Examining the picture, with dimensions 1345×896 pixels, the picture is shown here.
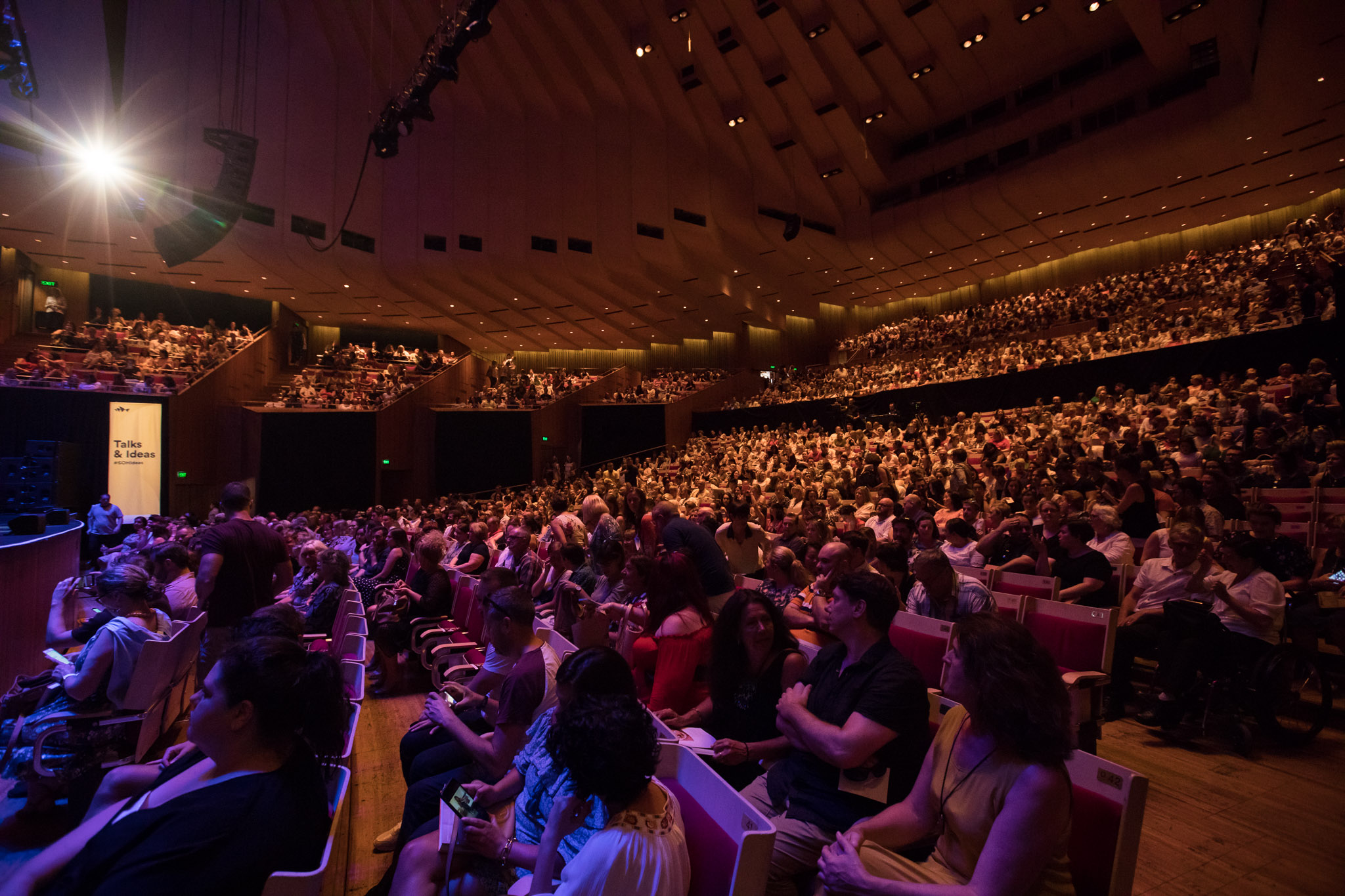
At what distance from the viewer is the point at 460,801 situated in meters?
1.61

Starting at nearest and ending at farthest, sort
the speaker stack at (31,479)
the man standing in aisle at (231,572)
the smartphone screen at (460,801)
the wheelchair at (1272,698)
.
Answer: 1. the smartphone screen at (460,801)
2. the wheelchair at (1272,698)
3. the man standing in aisle at (231,572)
4. the speaker stack at (31,479)

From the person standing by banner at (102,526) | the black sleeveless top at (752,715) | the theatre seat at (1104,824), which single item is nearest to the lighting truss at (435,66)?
the person standing by banner at (102,526)

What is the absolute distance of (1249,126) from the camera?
→ 39.5 ft

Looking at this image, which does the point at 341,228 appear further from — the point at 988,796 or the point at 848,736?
the point at 988,796

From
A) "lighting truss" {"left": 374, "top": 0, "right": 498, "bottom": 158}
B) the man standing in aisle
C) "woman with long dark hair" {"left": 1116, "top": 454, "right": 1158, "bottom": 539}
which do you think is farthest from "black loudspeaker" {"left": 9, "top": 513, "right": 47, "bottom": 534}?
"lighting truss" {"left": 374, "top": 0, "right": 498, "bottom": 158}

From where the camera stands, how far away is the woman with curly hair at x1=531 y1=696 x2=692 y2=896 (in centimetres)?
123

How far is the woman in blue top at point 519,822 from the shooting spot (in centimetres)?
160

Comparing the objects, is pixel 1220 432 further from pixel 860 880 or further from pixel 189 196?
pixel 189 196

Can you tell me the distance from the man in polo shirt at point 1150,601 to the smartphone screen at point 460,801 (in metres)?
3.26

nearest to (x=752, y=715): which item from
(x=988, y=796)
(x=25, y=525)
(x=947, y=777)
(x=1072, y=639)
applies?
(x=947, y=777)

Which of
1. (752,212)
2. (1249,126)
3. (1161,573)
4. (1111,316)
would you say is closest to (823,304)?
(752,212)

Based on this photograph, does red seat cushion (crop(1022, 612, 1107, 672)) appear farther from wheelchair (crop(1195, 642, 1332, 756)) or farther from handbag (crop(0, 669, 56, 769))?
handbag (crop(0, 669, 56, 769))

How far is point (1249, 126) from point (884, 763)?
15.2m

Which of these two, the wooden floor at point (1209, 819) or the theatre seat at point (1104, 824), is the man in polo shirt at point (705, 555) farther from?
the theatre seat at point (1104, 824)
